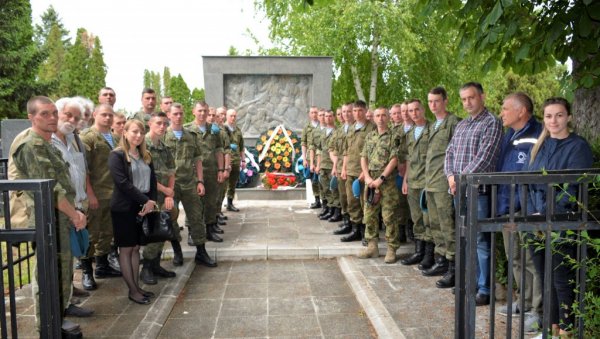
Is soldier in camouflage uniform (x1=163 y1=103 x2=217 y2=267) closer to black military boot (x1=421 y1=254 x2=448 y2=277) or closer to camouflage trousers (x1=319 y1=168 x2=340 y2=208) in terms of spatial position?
black military boot (x1=421 y1=254 x2=448 y2=277)

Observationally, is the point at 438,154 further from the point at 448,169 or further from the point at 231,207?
the point at 231,207

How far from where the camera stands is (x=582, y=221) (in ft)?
9.34

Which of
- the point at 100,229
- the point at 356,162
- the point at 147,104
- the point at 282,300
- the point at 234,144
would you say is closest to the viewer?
the point at 282,300

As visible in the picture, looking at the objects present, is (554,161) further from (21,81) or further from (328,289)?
(21,81)

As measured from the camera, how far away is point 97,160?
5727 millimetres

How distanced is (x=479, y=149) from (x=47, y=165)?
3774mm

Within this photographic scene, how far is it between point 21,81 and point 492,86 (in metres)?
23.3

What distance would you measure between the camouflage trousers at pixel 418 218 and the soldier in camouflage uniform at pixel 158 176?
2869 mm

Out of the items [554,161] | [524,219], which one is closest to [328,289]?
[554,161]

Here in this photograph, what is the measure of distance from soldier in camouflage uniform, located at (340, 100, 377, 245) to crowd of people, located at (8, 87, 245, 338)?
2005mm

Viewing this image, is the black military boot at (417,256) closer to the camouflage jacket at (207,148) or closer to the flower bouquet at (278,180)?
the camouflage jacket at (207,148)

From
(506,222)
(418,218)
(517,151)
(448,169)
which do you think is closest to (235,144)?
(418,218)

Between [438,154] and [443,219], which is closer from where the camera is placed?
[443,219]

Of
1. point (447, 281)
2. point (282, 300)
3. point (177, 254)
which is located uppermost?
point (177, 254)
